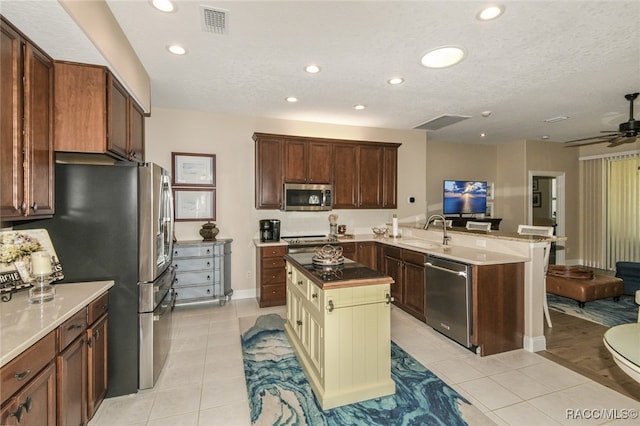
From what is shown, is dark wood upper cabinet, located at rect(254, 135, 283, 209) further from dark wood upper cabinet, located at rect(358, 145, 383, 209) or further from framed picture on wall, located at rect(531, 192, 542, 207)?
framed picture on wall, located at rect(531, 192, 542, 207)

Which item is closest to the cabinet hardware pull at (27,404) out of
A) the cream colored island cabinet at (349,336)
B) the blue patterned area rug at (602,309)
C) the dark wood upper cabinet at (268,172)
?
the cream colored island cabinet at (349,336)

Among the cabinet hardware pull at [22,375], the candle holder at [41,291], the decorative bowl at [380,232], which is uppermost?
the decorative bowl at [380,232]

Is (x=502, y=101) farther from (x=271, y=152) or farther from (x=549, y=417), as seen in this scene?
(x=549, y=417)

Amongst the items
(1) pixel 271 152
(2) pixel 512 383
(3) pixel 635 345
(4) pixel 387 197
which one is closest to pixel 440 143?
(4) pixel 387 197

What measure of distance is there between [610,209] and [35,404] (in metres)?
9.39

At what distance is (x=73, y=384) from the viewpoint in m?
1.68

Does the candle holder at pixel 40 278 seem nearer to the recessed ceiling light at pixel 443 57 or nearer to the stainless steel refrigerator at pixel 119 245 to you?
the stainless steel refrigerator at pixel 119 245

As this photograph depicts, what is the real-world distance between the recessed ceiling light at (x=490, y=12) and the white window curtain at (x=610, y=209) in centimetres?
646

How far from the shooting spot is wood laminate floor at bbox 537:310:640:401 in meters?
2.42

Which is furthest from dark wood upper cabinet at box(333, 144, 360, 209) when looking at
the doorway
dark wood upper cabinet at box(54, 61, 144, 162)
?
the doorway

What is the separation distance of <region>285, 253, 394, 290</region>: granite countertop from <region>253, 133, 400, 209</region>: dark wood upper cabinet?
2.13m

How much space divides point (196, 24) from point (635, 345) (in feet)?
10.9

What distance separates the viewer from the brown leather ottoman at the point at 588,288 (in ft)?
13.1

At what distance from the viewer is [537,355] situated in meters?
2.85
